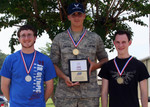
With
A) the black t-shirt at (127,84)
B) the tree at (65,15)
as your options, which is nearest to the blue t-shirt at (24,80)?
the black t-shirt at (127,84)

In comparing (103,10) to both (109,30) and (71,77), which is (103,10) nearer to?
(109,30)

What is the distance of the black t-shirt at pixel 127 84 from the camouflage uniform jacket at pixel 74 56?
0.91 feet

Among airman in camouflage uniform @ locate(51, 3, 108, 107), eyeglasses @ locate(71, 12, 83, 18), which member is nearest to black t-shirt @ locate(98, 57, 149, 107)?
airman in camouflage uniform @ locate(51, 3, 108, 107)

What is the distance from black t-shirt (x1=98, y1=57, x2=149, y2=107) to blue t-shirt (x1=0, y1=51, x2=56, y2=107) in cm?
90

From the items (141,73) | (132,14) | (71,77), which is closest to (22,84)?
(71,77)

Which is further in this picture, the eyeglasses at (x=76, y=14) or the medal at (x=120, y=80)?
the eyeglasses at (x=76, y=14)

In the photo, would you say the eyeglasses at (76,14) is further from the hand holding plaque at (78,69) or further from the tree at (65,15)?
the tree at (65,15)

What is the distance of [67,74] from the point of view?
383 cm

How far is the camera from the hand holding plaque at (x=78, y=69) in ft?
12.0

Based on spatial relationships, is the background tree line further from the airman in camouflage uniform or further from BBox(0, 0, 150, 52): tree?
the airman in camouflage uniform

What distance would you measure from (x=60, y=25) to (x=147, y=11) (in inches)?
83.9

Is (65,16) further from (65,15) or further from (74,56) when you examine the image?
(74,56)

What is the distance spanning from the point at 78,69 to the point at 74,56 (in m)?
0.23

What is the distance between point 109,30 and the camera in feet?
23.7
